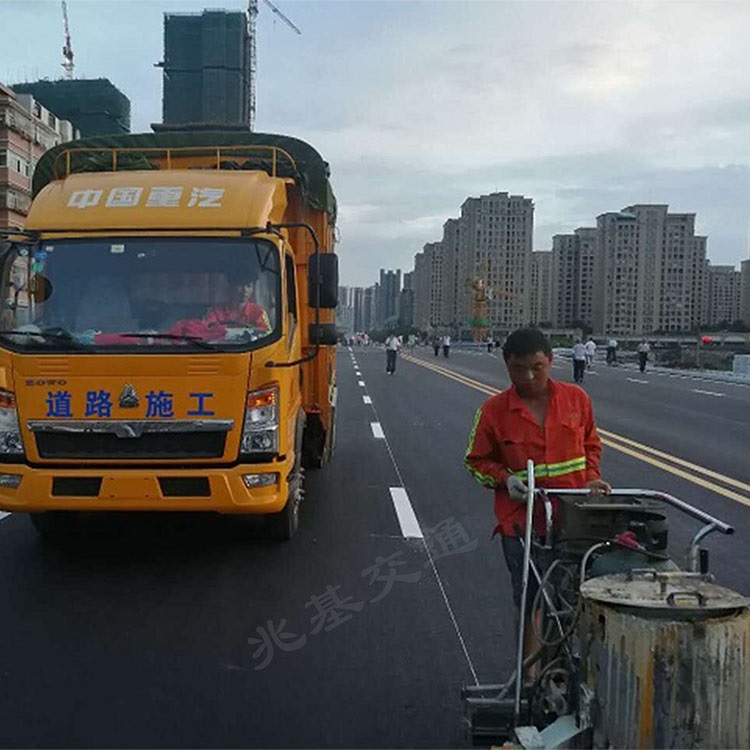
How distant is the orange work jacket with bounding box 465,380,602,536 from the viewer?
3889 mm

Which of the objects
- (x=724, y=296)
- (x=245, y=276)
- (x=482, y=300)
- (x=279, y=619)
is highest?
(x=724, y=296)

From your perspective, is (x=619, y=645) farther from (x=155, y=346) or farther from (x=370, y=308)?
(x=370, y=308)

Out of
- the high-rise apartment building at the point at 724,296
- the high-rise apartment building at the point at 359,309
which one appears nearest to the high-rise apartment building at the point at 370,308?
the high-rise apartment building at the point at 359,309

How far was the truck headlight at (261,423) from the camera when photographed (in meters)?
6.06

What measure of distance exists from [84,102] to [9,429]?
11341 centimetres

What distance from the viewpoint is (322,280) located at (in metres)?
6.92

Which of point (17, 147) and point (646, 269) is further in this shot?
point (646, 269)

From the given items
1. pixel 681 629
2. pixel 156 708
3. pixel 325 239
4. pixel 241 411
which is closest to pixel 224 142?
pixel 325 239

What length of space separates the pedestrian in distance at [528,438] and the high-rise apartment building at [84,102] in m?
111

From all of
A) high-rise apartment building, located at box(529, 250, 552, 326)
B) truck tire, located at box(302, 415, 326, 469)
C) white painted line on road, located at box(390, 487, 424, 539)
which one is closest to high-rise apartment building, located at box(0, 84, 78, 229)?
high-rise apartment building, located at box(529, 250, 552, 326)

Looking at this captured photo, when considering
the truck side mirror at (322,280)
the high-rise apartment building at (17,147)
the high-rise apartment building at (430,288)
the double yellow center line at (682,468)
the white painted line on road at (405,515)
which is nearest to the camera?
the truck side mirror at (322,280)

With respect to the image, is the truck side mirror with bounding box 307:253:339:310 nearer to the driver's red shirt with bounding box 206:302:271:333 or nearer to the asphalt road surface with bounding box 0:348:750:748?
the driver's red shirt with bounding box 206:302:271:333

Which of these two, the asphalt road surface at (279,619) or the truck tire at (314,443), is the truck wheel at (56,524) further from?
the truck tire at (314,443)

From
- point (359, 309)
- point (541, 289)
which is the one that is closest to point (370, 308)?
point (359, 309)
